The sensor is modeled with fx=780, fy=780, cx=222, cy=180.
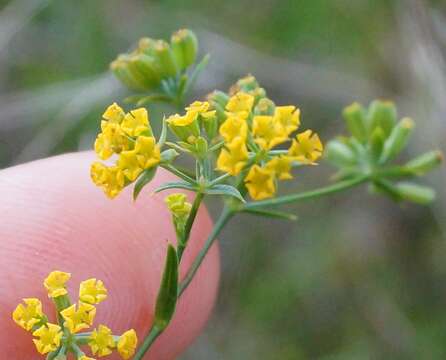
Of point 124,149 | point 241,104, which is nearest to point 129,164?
point 124,149

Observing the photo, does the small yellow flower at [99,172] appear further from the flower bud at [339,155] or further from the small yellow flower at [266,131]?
the flower bud at [339,155]

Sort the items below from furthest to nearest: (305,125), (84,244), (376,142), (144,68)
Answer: (305,125)
(84,244)
(144,68)
(376,142)

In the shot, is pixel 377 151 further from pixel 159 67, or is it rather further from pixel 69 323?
pixel 69 323

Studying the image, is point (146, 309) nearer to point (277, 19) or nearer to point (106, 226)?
point (106, 226)

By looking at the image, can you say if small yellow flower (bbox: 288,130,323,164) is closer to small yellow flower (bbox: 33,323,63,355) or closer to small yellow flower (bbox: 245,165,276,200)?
small yellow flower (bbox: 245,165,276,200)

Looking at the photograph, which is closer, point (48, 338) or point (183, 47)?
point (48, 338)

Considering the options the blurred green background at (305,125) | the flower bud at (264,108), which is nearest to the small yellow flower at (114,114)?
the flower bud at (264,108)

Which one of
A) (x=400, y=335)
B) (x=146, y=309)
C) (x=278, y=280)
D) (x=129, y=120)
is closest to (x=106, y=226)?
(x=146, y=309)
